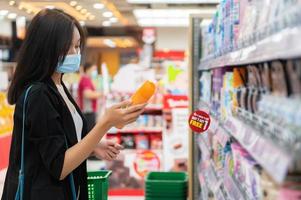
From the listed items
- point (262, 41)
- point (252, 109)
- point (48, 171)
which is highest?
point (262, 41)

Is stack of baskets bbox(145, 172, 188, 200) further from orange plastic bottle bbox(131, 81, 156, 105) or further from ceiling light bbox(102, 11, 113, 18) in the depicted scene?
ceiling light bbox(102, 11, 113, 18)

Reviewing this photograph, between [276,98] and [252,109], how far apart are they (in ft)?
1.27

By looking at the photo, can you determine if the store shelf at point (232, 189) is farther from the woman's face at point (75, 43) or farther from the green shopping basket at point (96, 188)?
the woman's face at point (75, 43)

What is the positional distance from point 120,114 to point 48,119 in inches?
11.5

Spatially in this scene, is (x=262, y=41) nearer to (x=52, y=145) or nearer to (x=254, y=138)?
(x=254, y=138)

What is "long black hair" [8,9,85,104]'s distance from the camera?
79.0 inches

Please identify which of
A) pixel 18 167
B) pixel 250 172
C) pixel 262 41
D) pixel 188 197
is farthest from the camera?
pixel 188 197

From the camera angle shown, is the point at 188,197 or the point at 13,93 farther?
the point at 188,197

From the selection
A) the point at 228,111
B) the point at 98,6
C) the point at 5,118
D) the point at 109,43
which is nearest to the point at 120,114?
the point at 228,111

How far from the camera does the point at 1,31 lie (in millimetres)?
18625

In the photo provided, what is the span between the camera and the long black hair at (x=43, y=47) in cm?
201

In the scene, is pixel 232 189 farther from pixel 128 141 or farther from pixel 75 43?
pixel 128 141

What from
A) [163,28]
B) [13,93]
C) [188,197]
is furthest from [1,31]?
[13,93]

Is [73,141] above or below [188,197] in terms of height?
above
